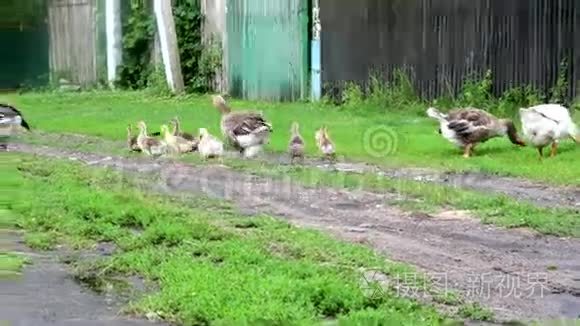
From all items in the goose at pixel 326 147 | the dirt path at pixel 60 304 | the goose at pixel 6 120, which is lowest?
the goose at pixel 326 147

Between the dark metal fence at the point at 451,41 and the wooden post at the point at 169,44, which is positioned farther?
the wooden post at the point at 169,44

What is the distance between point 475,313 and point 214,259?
1.75 m

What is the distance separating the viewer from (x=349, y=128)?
1423cm

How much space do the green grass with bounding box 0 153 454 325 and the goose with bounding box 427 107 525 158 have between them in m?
3.75

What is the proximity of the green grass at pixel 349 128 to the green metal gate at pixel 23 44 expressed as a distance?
5635 mm

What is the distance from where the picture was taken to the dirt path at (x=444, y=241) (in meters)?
4.89

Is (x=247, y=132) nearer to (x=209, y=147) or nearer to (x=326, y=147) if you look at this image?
(x=209, y=147)

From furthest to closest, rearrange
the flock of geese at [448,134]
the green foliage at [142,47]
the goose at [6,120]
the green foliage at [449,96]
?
1. the green foliage at [142,47]
2. the green foliage at [449,96]
3. the flock of geese at [448,134]
4. the goose at [6,120]

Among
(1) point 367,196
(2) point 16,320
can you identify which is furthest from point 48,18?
(1) point 367,196

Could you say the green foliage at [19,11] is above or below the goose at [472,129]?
above

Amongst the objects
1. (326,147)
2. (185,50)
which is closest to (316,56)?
(185,50)

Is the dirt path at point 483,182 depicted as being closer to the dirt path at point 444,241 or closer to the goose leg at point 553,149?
the dirt path at point 444,241

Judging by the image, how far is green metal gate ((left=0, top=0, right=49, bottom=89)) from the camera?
1040mm

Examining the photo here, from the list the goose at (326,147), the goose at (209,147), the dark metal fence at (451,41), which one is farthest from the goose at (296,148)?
the dark metal fence at (451,41)
